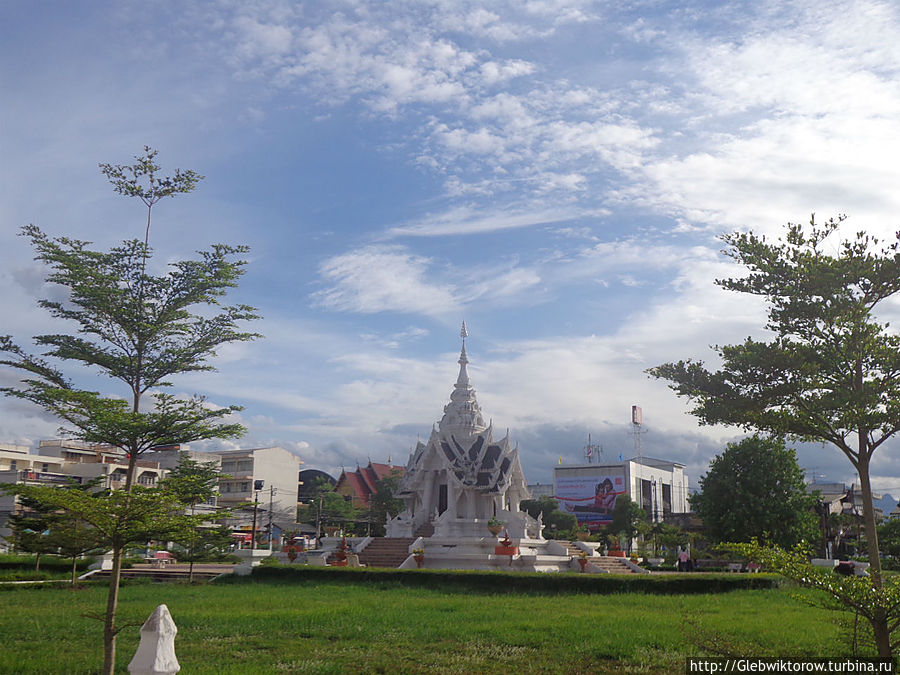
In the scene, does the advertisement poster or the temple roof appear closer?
the temple roof

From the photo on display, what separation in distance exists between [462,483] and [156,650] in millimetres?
33042

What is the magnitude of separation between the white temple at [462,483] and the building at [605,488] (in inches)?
1872

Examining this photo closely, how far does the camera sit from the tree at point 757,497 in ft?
124

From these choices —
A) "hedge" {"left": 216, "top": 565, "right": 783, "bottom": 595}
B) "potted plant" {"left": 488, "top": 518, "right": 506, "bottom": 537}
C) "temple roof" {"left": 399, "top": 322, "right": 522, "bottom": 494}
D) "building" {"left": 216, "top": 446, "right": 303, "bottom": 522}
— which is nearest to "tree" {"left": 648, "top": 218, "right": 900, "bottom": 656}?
"hedge" {"left": 216, "top": 565, "right": 783, "bottom": 595}

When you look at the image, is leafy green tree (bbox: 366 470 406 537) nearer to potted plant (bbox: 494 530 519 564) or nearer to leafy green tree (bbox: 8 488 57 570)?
potted plant (bbox: 494 530 519 564)

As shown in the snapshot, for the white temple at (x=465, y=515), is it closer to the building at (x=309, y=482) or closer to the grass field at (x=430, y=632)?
the grass field at (x=430, y=632)

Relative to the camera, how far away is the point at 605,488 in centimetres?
8944

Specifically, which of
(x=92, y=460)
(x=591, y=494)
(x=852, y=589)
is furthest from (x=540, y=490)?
(x=852, y=589)

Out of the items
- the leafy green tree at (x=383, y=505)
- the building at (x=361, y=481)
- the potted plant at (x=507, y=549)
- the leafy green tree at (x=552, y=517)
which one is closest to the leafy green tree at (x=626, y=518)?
the leafy green tree at (x=552, y=517)

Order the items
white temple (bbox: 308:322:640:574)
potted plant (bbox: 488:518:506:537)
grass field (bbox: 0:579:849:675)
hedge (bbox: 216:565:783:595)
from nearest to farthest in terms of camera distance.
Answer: grass field (bbox: 0:579:849:675)
hedge (bbox: 216:565:783:595)
white temple (bbox: 308:322:640:574)
potted plant (bbox: 488:518:506:537)

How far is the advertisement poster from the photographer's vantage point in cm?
8838

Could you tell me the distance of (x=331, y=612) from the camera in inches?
653

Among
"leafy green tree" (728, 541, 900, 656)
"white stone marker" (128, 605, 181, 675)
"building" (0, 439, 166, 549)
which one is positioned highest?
"building" (0, 439, 166, 549)

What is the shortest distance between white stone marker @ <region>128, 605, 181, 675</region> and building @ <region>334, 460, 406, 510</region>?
74063 mm
